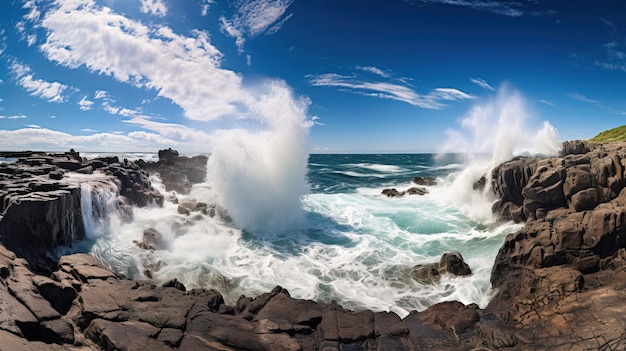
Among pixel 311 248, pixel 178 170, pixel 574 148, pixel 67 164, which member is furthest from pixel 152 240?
pixel 574 148

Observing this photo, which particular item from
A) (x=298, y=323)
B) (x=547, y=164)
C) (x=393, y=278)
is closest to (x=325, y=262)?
(x=393, y=278)

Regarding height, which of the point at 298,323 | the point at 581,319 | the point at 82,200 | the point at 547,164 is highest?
the point at 547,164

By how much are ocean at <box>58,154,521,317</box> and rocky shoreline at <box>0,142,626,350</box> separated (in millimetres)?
2031

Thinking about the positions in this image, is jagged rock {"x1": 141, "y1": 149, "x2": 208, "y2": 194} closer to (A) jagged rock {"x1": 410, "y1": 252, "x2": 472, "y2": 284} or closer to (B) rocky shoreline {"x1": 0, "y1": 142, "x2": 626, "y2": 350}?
(B) rocky shoreline {"x1": 0, "y1": 142, "x2": 626, "y2": 350}

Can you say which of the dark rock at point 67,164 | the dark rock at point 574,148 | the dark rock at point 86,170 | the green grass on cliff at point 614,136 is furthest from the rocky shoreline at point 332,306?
the green grass on cliff at point 614,136

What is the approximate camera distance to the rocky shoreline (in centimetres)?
685

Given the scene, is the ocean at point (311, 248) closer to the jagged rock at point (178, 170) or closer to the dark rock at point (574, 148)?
the jagged rock at point (178, 170)

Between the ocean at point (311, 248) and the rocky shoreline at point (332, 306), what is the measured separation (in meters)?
2.03

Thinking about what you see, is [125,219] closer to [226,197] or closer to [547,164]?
[226,197]

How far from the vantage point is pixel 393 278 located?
12.7 m

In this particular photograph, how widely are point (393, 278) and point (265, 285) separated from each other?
5084 mm

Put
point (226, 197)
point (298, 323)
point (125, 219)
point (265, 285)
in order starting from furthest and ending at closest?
point (226, 197), point (125, 219), point (265, 285), point (298, 323)

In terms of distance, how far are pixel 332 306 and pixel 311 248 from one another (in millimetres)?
7722

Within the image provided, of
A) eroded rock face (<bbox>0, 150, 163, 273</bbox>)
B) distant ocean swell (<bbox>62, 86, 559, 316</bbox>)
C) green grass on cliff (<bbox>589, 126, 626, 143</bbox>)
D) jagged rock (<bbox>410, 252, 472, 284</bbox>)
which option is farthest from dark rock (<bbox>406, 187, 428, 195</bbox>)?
eroded rock face (<bbox>0, 150, 163, 273</bbox>)
